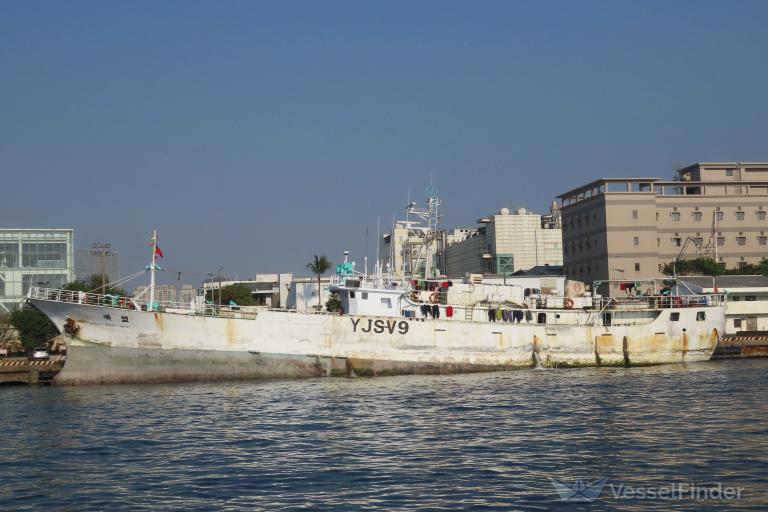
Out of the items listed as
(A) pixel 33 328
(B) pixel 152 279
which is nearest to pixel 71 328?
(B) pixel 152 279

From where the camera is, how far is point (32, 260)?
85625mm

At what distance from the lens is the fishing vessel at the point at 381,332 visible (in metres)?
41.5

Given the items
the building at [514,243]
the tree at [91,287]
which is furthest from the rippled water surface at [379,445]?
the building at [514,243]

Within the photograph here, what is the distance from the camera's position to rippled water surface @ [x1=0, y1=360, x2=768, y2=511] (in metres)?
18.8

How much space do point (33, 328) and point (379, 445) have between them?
165 feet

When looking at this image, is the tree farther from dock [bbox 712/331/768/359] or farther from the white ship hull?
dock [bbox 712/331/768/359]

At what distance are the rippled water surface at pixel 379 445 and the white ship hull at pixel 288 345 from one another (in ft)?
9.86

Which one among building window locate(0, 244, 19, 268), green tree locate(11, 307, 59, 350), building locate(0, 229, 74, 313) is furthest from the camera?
building window locate(0, 244, 19, 268)

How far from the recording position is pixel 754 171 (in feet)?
326

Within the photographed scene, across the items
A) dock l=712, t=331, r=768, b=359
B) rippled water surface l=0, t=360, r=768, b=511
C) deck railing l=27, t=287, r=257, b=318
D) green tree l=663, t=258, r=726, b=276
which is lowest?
rippled water surface l=0, t=360, r=768, b=511

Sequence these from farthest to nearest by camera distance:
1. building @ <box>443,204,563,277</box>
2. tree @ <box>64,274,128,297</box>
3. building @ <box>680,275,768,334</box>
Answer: building @ <box>443,204,563,277</box> < building @ <box>680,275,768,334</box> < tree @ <box>64,274,128,297</box>

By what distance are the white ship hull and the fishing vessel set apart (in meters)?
0.05

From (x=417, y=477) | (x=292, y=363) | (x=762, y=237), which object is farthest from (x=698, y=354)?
(x=762, y=237)

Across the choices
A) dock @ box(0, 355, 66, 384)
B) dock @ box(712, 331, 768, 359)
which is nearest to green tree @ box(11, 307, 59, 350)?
dock @ box(0, 355, 66, 384)
